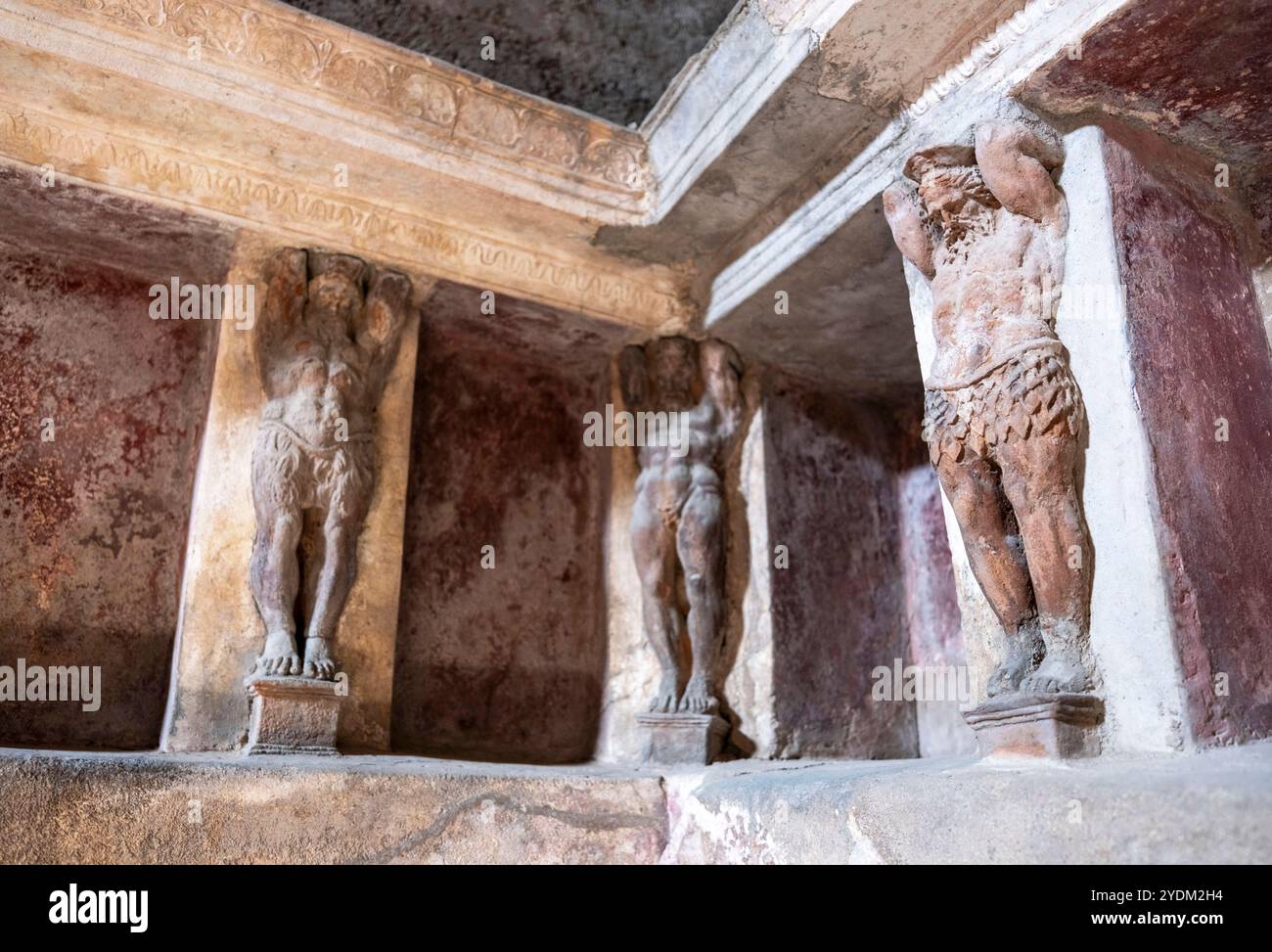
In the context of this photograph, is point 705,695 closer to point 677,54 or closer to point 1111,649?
point 1111,649

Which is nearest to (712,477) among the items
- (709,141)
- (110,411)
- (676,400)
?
(676,400)

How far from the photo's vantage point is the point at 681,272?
17.6 feet

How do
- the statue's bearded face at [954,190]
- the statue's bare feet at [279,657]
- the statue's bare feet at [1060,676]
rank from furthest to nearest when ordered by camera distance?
the statue's bare feet at [279,657]
the statue's bearded face at [954,190]
the statue's bare feet at [1060,676]

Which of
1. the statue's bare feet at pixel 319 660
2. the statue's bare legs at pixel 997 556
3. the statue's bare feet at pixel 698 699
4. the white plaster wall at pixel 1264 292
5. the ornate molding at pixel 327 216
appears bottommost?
the statue's bare feet at pixel 698 699

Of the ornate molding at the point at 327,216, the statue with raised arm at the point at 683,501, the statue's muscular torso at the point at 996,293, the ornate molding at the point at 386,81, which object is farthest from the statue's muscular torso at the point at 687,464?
the statue's muscular torso at the point at 996,293

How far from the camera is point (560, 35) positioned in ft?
18.4

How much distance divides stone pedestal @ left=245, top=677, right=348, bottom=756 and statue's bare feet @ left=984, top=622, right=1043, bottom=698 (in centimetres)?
235

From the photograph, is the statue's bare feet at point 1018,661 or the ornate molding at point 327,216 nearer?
the statue's bare feet at point 1018,661

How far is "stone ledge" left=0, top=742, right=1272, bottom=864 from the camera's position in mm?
2479

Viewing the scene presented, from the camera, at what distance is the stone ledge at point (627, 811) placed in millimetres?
2479

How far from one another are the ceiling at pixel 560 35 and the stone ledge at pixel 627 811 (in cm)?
357

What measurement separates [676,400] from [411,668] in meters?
1.79

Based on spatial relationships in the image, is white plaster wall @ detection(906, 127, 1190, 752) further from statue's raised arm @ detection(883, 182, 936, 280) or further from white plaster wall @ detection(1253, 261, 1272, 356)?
white plaster wall @ detection(1253, 261, 1272, 356)

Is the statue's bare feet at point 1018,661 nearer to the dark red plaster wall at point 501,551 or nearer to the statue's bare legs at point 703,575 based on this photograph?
the statue's bare legs at point 703,575
